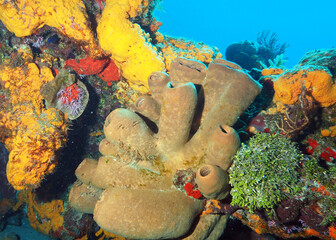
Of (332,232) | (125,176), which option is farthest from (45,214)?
(332,232)

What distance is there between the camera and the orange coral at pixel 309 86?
10.5 feet

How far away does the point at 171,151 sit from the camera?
299cm

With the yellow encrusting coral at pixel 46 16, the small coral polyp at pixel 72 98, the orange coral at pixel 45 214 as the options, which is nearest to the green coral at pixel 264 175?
the small coral polyp at pixel 72 98

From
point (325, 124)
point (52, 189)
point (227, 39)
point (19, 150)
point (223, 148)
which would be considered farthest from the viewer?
point (227, 39)

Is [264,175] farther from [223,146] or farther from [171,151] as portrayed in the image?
[171,151]

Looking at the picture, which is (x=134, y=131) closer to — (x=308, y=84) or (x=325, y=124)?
(x=308, y=84)

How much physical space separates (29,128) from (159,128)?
111 inches

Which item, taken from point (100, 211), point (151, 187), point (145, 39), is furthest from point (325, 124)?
point (100, 211)

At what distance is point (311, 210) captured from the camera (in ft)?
8.45

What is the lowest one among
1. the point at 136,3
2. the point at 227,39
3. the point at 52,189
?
the point at 52,189

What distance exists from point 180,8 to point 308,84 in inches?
5276

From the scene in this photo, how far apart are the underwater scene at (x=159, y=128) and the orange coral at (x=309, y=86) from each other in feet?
0.06

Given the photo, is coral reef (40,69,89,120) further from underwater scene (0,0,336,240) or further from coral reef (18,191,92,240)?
coral reef (18,191,92,240)

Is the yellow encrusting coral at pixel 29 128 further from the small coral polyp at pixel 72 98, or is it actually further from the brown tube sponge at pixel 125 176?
the brown tube sponge at pixel 125 176
